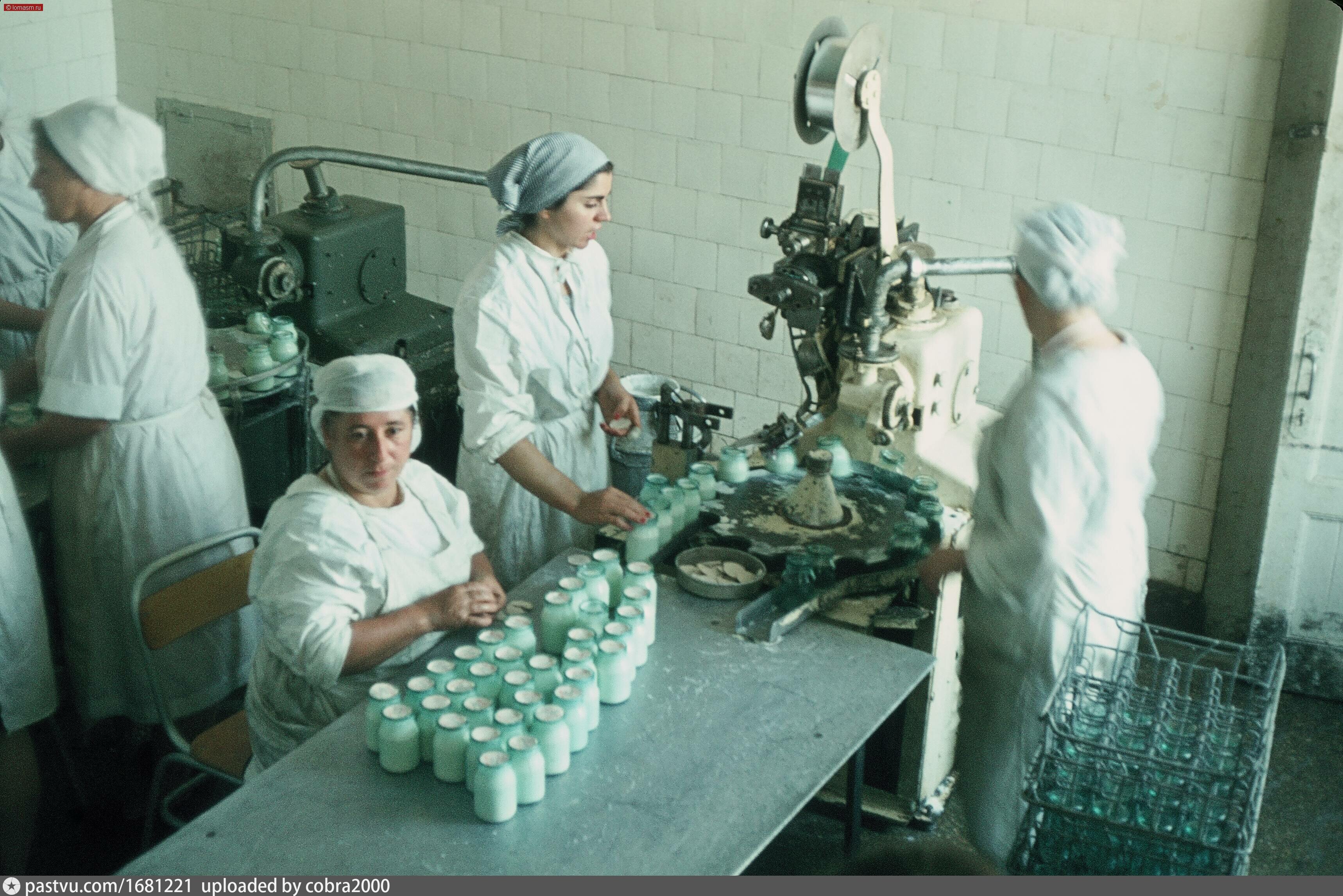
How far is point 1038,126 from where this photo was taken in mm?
5168

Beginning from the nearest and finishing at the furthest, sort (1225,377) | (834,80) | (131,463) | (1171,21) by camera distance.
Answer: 1. (834,80)
2. (131,463)
3. (1171,21)
4. (1225,377)

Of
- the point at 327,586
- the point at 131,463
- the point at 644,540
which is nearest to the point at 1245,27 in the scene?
the point at 644,540

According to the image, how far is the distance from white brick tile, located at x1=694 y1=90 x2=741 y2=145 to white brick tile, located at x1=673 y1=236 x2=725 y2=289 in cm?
45

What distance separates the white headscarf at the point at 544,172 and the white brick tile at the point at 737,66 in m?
2.00

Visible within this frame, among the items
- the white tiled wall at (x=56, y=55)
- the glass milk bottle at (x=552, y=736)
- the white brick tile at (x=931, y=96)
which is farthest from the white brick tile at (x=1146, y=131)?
the white tiled wall at (x=56, y=55)

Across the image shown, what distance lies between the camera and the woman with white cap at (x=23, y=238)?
493cm

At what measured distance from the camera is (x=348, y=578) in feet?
9.93

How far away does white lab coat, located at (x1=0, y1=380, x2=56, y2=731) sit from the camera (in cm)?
340

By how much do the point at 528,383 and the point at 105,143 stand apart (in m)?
1.29

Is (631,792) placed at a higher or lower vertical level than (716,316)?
lower

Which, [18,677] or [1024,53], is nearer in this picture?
→ [18,677]

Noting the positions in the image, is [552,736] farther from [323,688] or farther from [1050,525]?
[1050,525]

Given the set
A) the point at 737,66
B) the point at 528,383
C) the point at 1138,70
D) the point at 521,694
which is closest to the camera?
the point at 521,694

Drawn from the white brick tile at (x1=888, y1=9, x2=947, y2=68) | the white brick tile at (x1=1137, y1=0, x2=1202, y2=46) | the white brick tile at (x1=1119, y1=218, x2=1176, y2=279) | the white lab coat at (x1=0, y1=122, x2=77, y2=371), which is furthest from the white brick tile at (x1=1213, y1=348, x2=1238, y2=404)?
the white lab coat at (x1=0, y1=122, x2=77, y2=371)
